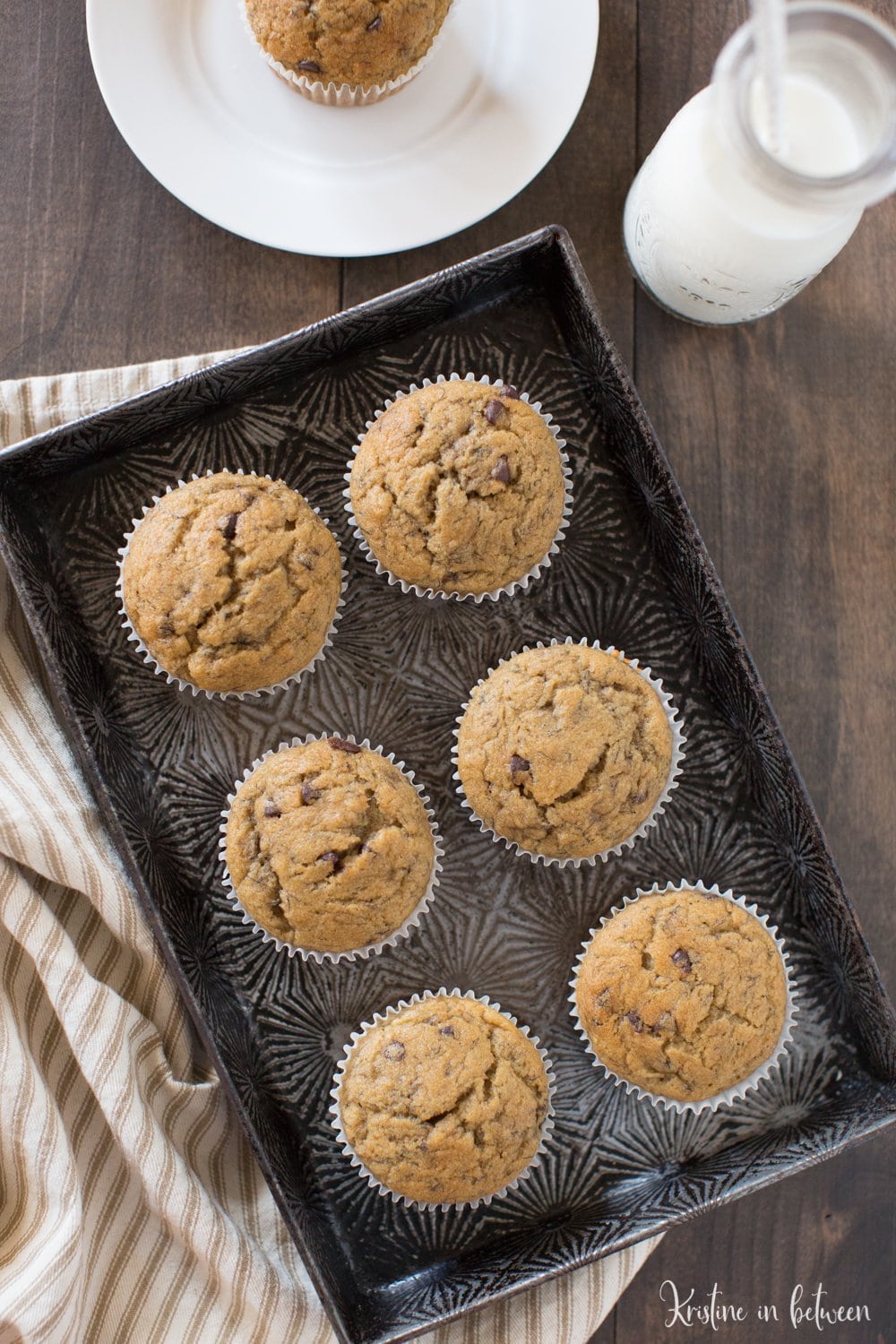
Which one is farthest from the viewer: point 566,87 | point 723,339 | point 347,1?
point 723,339

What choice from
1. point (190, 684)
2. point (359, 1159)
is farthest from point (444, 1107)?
point (190, 684)

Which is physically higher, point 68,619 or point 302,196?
point 302,196

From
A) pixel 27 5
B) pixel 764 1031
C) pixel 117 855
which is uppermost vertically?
pixel 27 5

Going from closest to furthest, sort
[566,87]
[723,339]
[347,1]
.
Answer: [347,1] < [566,87] < [723,339]

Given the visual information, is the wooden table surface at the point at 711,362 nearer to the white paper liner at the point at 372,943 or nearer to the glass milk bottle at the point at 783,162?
the glass milk bottle at the point at 783,162

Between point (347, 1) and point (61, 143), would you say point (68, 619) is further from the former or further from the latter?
point (347, 1)

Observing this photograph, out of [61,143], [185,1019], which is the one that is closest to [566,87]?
[61,143]

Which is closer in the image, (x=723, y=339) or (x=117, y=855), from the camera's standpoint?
(x=117, y=855)

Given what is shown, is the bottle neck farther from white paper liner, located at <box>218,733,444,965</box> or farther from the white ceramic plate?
white paper liner, located at <box>218,733,444,965</box>
